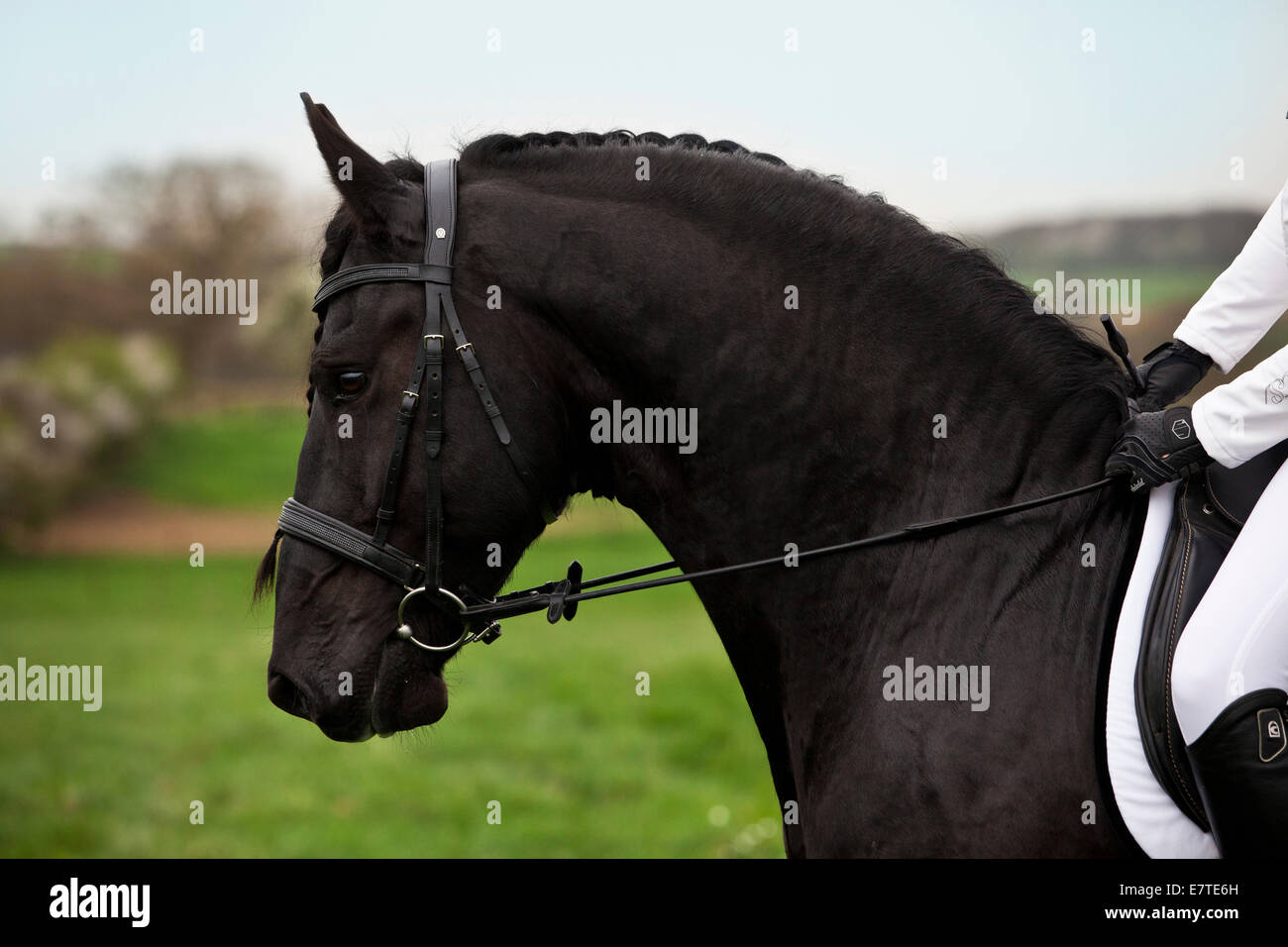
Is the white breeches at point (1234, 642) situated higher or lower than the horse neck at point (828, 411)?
lower

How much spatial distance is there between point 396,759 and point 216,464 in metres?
11.8

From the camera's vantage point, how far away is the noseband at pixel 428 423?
295 cm

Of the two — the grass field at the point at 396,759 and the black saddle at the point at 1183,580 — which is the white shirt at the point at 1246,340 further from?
the grass field at the point at 396,759

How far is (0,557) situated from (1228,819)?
22074mm

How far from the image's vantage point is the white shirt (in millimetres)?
2615

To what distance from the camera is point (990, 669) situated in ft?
8.98

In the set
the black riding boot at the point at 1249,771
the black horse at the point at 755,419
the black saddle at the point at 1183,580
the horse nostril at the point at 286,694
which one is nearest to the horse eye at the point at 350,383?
the black horse at the point at 755,419

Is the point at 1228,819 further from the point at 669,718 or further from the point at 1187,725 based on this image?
the point at 669,718

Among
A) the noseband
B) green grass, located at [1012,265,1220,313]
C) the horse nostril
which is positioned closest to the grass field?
the horse nostril

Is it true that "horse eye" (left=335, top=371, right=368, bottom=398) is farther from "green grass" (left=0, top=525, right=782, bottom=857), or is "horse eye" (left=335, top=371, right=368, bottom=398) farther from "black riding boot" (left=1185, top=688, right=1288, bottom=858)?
"green grass" (left=0, top=525, right=782, bottom=857)

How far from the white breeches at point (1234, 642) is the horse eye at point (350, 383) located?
2.22 metres

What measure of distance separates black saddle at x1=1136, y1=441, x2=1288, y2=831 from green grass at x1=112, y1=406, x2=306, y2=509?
1994cm

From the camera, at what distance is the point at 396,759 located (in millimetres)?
11625

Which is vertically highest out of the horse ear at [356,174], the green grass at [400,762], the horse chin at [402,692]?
the horse ear at [356,174]
